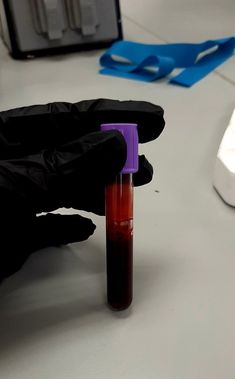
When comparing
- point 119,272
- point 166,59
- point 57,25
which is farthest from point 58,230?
point 57,25

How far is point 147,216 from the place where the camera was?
0.52 meters

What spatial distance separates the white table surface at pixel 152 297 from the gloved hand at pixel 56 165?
0.03 meters

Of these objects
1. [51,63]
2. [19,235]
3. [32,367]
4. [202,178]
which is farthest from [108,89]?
[32,367]

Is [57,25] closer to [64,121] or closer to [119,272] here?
[64,121]

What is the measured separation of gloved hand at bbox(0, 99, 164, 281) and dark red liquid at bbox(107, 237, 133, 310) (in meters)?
0.05

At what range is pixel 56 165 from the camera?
0.33 metres

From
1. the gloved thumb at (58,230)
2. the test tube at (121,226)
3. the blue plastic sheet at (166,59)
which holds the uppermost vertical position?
the test tube at (121,226)

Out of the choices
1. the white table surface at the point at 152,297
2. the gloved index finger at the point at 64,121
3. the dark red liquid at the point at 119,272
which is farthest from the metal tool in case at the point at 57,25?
the dark red liquid at the point at 119,272

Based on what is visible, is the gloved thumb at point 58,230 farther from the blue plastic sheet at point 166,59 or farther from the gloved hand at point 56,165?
the blue plastic sheet at point 166,59

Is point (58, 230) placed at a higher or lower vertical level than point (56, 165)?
lower

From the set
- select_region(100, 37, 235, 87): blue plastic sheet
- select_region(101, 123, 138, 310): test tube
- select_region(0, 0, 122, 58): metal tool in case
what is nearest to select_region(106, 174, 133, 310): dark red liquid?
select_region(101, 123, 138, 310): test tube

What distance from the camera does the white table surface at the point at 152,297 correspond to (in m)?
0.34

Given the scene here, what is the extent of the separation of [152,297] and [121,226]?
9 centimetres

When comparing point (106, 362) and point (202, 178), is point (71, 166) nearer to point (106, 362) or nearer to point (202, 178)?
point (106, 362)
